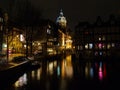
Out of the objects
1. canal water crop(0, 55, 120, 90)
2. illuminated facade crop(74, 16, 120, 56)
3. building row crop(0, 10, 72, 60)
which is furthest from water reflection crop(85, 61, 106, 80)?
illuminated facade crop(74, 16, 120, 56)

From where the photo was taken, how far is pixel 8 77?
30766 millimetres

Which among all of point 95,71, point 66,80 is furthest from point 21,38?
point 66,80

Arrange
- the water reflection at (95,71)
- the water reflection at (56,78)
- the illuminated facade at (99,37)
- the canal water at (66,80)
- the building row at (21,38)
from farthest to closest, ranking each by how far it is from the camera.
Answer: the illuminated facade at (99,37) → the building row at (21,38) → the water reflection at (95,71) → the water reflection at (56,78) → the canal water at (66,80)

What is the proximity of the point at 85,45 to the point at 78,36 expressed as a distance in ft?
20.5

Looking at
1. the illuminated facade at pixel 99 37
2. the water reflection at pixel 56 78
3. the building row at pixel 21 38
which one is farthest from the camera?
the illuminated facade at pixel 99 37

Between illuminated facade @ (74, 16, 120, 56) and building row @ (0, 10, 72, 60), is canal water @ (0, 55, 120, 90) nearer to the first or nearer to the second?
building row @ (0, 10, 72, 60)

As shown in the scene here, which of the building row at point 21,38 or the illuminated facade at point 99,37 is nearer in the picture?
the building row at point 21,38

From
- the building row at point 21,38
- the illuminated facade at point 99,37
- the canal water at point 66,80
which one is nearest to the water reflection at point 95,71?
the canal water at point 66,80

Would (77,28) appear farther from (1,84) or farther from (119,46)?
(1,84)

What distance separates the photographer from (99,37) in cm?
10038

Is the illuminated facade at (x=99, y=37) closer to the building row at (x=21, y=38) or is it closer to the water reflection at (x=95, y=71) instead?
the building row at (x=21, y=38)

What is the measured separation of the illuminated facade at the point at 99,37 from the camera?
97.1m

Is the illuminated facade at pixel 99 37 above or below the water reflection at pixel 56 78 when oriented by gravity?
above

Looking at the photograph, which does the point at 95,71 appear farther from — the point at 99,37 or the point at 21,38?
the point at 99,37
